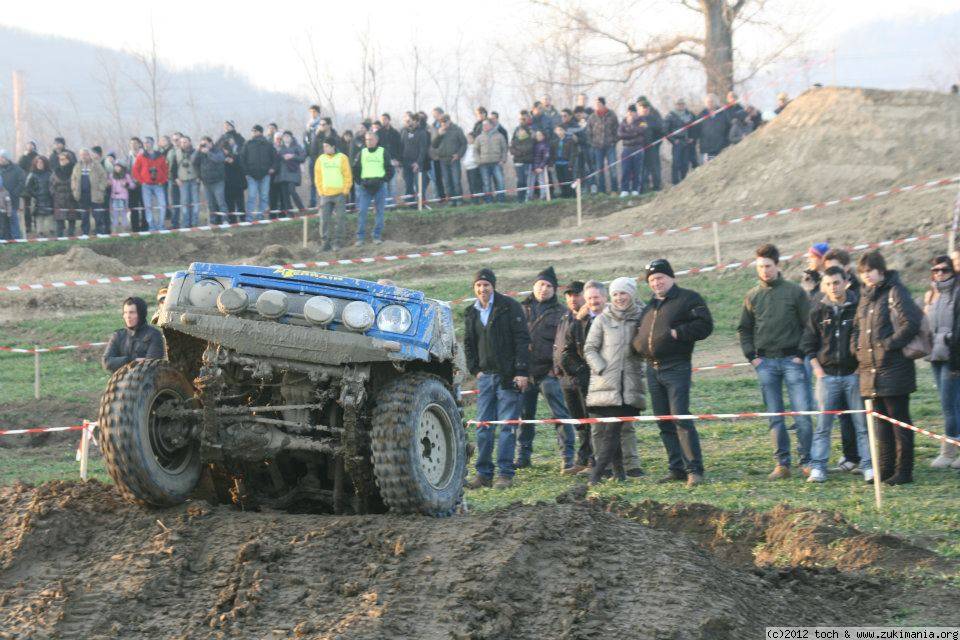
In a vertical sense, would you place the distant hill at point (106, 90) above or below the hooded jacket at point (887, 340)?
above

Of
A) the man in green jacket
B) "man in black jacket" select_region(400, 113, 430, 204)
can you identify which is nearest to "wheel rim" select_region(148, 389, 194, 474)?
the man in green jacket

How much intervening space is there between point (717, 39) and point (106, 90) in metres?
82.2

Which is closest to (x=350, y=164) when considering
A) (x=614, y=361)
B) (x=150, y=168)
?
(x=150, y=168)

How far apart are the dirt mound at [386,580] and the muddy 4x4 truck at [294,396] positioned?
1.29ft

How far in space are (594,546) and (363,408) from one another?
1880 mm

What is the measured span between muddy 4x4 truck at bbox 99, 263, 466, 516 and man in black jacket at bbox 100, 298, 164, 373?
5.08m

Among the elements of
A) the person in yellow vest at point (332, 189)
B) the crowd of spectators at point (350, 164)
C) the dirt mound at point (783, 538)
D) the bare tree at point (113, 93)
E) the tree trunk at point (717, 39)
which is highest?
the bare tree at point (113, 93)

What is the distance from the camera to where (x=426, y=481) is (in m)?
8.98

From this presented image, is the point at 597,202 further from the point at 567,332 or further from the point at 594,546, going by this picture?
the point at 594,546

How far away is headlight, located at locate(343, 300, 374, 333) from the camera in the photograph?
8.76 m

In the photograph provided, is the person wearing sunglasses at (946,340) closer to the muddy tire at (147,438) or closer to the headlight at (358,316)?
the headlight at (358,316)

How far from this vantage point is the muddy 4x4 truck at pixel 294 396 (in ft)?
28.7

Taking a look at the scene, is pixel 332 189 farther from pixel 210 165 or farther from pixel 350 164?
pixel 210 165

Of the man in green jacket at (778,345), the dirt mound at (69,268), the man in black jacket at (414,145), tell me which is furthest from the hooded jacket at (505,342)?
the man in black jacket at (414,145)
